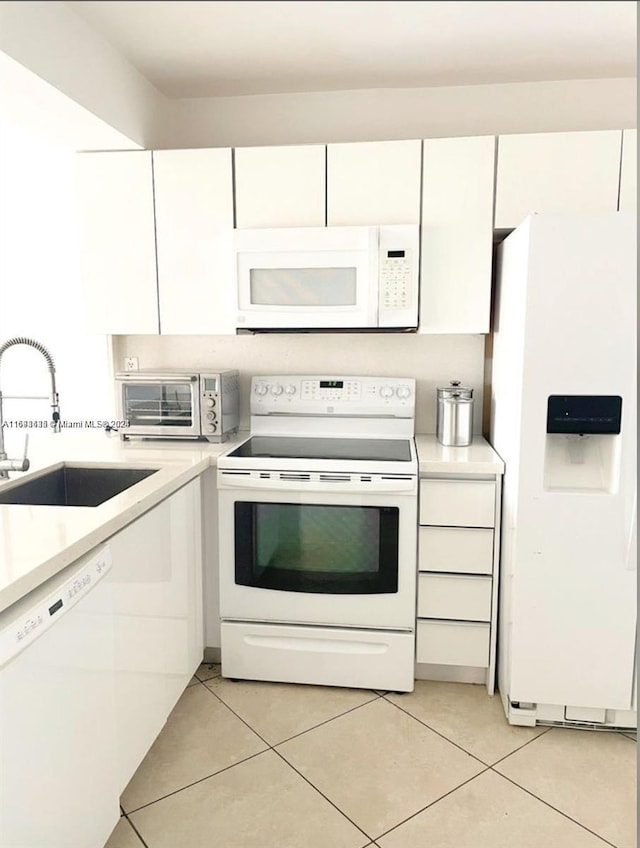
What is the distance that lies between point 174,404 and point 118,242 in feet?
2.23

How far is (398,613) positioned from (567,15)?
2.05 metres

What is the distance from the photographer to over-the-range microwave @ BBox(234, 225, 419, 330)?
2205 mm

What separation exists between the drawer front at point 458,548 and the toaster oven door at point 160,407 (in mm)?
996

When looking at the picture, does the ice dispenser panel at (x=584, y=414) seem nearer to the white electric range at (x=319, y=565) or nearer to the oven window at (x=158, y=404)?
the white electric range at (x=319, y=565)

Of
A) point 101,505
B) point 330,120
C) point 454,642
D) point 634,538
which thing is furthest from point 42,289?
point 634,538

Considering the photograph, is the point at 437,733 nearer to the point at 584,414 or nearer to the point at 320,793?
the point at 320,793

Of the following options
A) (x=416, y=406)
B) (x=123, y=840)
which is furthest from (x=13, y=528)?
(x=416, y=406)

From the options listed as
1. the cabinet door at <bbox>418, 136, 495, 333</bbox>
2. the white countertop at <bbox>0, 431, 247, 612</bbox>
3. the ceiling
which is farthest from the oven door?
the ceiling

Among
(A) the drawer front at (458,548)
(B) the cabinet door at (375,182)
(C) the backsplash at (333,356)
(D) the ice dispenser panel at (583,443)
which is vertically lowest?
(A) the drawer front at (458,548)

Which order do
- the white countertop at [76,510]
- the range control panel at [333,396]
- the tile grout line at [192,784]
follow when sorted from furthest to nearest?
1. the range control panel at [333,396]
2. the tile grout line at [192,784]
3. the white countertop at [76,510]

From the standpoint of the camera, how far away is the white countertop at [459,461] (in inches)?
81.4

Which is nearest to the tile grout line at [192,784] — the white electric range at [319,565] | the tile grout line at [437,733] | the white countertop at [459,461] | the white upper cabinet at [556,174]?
the white electric range at [319,565]

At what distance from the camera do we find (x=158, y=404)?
7.95 ft

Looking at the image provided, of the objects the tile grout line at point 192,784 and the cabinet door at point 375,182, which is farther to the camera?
the cabinet door at point 375,182
